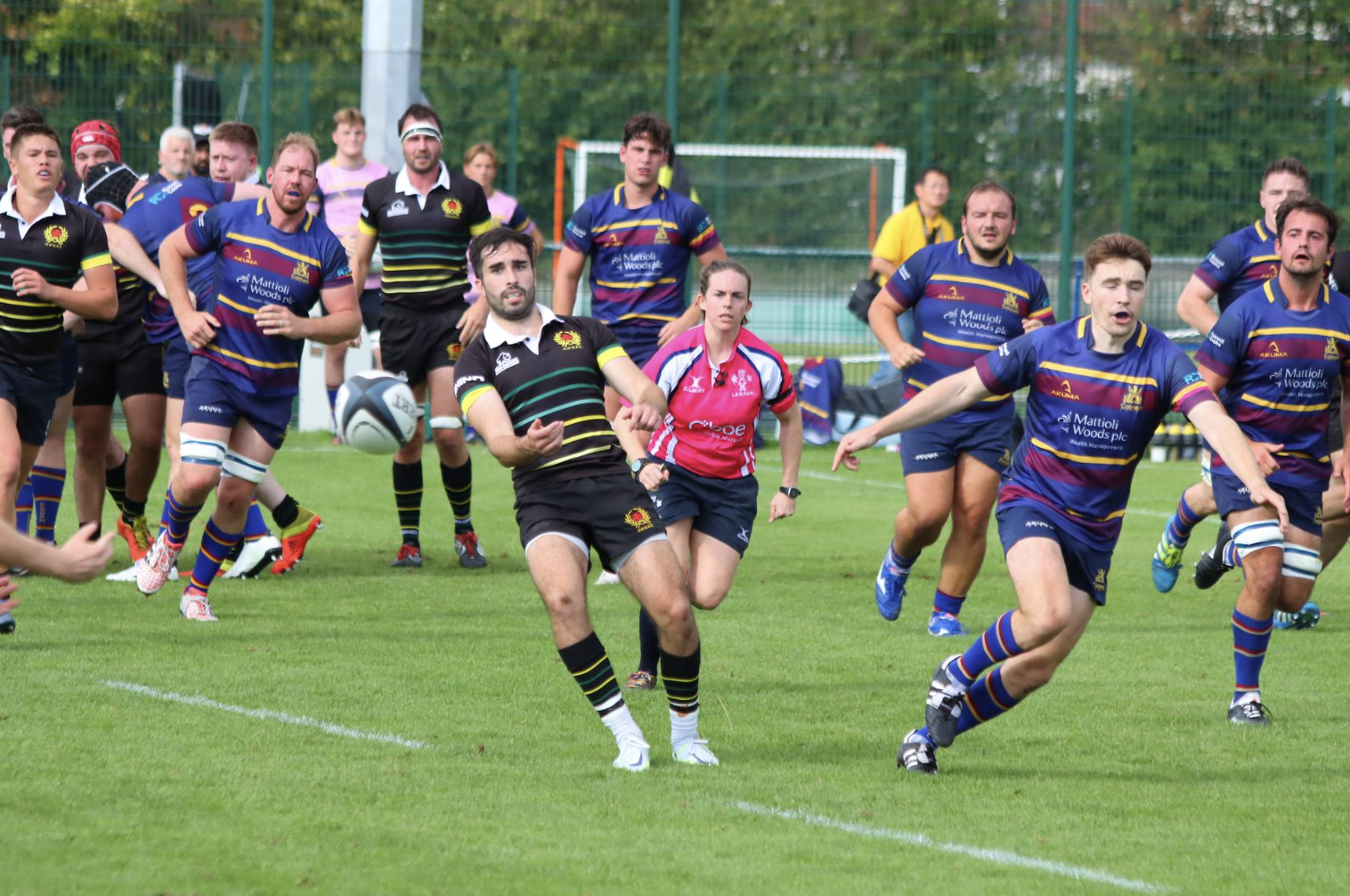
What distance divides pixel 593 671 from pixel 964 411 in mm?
3468

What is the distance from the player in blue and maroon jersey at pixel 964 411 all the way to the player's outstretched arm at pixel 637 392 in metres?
2.69

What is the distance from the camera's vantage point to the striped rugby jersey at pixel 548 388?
617 cm

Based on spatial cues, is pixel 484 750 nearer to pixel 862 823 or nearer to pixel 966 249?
pixel 862 823

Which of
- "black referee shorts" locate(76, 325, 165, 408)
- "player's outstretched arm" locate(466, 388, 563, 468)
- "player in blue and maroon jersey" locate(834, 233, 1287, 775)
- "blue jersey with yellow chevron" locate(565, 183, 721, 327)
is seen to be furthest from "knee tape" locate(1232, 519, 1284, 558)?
"black referee shorts" locate(76, 325, 165, 408)

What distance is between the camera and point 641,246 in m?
10.1

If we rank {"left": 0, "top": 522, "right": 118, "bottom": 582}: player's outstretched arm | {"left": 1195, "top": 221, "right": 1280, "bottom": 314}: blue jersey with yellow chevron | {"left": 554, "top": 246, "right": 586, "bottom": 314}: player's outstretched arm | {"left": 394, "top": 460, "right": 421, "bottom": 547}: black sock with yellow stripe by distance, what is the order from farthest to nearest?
1. {"left": 394, "top": 460, "right": 421, "bottom": 547}: black sock with yellow stripe
2. {"left": 554, "top": 246, "right": 586, "bottom": 314}: player's outstretched arm
3. {"left": 1195, "top": 221, "right": 1280, "bottom": 314}: blue jersey with yellow chevron
4. {"left": 0, "top": 522, "right": 118, "bottom": 582}: player's outstretched arm

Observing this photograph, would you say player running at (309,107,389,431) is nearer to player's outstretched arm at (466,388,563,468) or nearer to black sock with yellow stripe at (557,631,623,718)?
player's outstretched arm at (466,388,563,468)

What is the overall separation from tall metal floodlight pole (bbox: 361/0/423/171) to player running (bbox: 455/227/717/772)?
9.73 meters

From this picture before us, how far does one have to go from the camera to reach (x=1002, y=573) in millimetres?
10812

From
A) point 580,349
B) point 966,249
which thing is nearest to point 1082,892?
point 580,349

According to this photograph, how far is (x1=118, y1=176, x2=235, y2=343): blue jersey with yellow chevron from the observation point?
31.6ft

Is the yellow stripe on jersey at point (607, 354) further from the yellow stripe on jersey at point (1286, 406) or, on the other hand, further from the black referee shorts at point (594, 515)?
the yellow stripe on jersey at point (1286, 406)

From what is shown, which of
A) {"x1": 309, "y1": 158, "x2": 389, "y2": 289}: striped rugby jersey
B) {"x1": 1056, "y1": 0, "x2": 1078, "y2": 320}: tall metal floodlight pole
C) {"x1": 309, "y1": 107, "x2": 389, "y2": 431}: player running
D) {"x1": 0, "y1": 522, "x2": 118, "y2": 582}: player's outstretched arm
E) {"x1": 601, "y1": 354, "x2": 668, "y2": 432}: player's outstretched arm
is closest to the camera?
{"x1": 0, "y1": 522, "x2": 118, "y2": 582}: player's outstretched arm

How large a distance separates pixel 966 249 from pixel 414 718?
12.5ft
